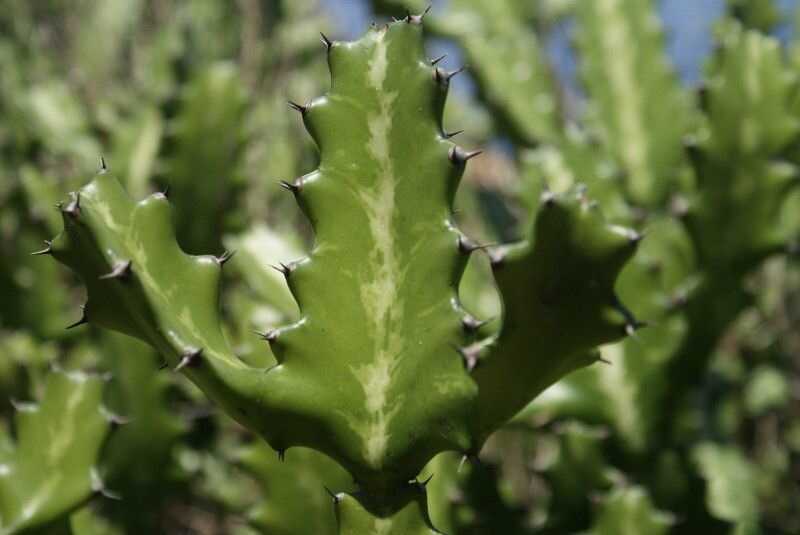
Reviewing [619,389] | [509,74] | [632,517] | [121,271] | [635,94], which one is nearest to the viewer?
[121,271]

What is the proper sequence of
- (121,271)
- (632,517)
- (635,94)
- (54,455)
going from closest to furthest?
(121,271), (54,455), (632,517), (635,94)

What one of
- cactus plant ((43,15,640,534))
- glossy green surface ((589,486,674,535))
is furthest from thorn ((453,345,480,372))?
glossy green surface ((589,486,674,535))

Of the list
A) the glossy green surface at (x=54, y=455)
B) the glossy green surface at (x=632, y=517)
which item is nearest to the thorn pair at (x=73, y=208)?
the glossy green surface at (x=54, y=455)

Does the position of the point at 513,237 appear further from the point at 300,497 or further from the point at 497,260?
the point at 497,260

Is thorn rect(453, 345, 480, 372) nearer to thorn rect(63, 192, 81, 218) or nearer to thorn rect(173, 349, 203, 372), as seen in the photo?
thorn rect(173, 349, 203, 372)

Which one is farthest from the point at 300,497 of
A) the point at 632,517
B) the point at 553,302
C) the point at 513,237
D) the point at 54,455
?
the point at 513,237

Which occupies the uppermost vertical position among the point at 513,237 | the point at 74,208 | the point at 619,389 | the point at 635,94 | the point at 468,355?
the point at 74,208

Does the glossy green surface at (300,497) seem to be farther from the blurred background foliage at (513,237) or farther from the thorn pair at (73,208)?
the thorn pair at (73,208)
